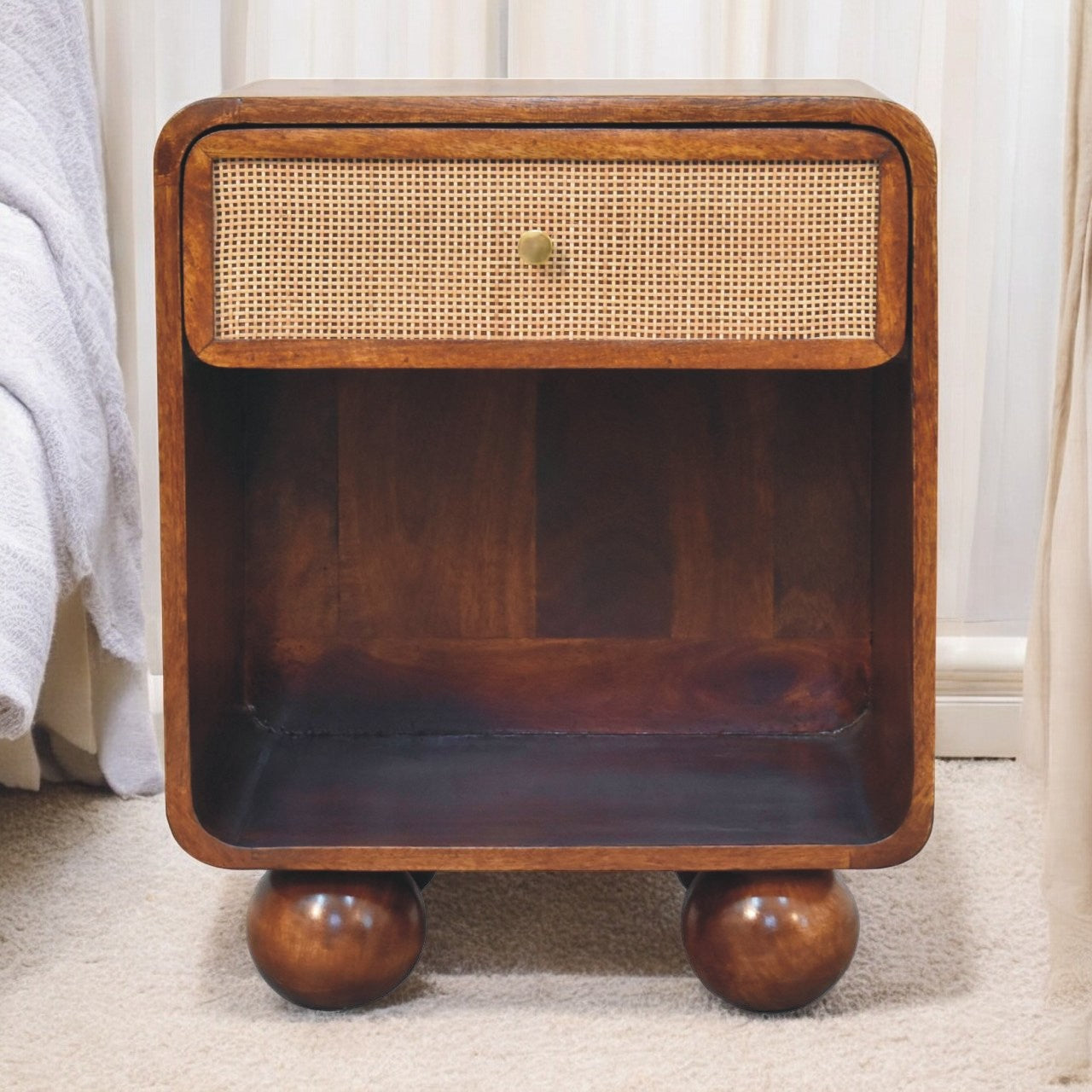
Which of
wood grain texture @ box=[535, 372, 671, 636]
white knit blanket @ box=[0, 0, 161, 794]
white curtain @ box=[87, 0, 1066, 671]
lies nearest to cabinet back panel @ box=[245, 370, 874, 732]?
wood grain texture @ box=[535, 372, 671, 636]

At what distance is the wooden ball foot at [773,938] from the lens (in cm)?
75

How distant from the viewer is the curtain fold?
768mm

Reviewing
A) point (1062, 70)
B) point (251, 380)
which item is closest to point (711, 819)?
point (251, 380)

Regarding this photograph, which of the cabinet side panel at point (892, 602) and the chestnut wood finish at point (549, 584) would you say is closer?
the cabinet side panel at point (892, 602)

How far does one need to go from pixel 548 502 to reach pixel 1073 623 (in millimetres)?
374

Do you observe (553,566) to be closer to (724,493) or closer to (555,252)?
(724,493)

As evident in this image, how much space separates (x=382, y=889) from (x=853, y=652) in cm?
40

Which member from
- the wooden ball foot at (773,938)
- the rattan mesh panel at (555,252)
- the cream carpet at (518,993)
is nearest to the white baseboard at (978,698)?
the cream carpet at (518,993)

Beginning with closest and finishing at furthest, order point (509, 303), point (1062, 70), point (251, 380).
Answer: point (509, 303) < point (251, 380) < point (1062, 70)

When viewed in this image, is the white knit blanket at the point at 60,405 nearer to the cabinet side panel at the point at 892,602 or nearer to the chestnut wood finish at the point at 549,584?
the chestnut wood finish at the point at 549,584

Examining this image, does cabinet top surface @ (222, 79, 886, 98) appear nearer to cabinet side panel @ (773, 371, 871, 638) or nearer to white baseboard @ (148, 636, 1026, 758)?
cabinet side panel @ (773, 371, 871, 638)

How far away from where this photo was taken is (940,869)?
→ 3.20 ft

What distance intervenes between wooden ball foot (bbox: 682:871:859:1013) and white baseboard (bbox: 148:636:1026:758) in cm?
47

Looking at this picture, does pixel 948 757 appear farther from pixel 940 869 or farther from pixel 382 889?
pixel 382 889
